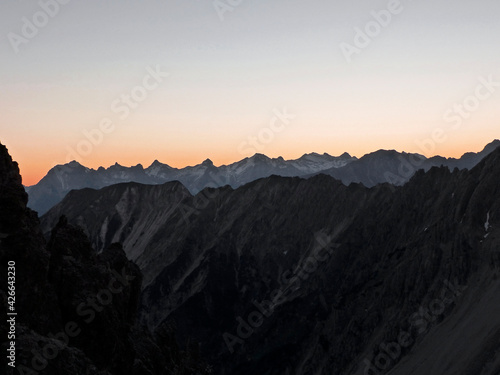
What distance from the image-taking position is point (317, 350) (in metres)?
122

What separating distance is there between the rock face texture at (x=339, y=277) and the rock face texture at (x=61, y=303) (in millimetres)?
13965

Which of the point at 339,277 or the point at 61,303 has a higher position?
the point at 61,303

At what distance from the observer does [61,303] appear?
3338cm

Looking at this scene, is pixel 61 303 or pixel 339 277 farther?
pixel 339 277

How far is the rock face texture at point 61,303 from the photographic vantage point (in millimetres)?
25375

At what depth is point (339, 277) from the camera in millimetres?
140500

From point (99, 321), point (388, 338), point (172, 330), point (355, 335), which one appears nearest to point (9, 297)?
point (99, 321)

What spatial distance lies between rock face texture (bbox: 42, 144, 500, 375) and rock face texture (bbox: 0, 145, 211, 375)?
1396cm

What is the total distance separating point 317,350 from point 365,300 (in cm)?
1543

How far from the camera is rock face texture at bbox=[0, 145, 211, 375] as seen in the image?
25.4 metres

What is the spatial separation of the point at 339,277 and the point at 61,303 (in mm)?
113654

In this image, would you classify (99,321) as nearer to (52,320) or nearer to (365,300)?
(52,320)

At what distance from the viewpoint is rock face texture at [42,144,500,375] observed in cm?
9806

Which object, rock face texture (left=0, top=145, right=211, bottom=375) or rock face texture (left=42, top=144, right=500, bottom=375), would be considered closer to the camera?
rock face texture (left=0, top=145, right=211, bottom=375)
